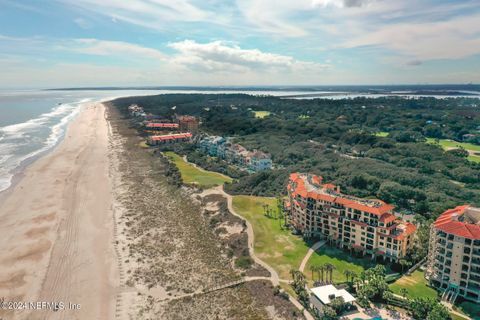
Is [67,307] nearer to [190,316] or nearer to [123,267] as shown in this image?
[123,267]

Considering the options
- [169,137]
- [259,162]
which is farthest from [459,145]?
[169,137]

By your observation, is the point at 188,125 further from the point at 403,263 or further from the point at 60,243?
the point at 403,263

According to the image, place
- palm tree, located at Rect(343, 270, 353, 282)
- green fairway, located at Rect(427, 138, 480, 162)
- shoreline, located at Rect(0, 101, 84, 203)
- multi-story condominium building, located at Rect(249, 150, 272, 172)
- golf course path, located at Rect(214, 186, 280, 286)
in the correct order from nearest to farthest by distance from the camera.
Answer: palm tree, located at Rect(343, 270, 353, 282) < golf course path, located at Rect(214, 186, 280, 286) < shoreline, located at Rect(0, 101, 84, 203) < multi-story condominium building, located at Rect(249, 150, 272, 172) < green fairway, located at Rect(427, 138, 480, 162)

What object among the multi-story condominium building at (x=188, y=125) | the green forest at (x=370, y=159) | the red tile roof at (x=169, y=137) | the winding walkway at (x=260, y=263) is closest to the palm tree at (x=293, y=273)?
the winding walkway at (x=260, y=263)

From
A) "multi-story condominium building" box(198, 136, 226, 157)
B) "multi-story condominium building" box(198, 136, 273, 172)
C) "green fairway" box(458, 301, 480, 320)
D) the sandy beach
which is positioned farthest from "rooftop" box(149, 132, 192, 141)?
"green fairway" box(458, 301, 480, 320)

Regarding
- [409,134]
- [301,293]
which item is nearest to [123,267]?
[301,293]

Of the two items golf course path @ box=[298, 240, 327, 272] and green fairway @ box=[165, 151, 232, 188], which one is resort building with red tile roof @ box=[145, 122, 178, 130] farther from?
golf course path @ box=[298, 240, 327, 272]

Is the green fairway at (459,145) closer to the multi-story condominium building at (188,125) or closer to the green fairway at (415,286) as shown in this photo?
the green fairway at (415,286)
